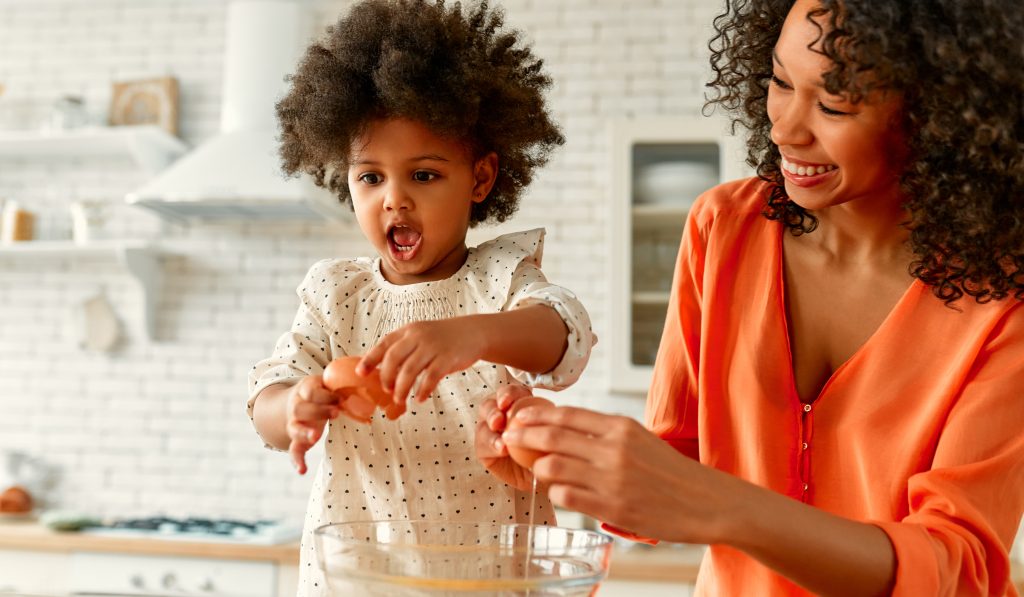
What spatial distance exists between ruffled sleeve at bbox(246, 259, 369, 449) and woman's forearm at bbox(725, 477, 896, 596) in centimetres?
56

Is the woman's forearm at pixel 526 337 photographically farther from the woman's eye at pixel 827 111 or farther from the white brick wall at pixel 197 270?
the white brick wall at pixel 197 270

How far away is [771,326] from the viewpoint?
1.27 metres

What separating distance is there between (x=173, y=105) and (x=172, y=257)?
0.61 m

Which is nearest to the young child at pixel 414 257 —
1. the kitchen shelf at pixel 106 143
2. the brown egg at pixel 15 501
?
the kitchen shelf at pixel 106 143

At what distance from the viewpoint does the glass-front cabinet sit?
135 inches

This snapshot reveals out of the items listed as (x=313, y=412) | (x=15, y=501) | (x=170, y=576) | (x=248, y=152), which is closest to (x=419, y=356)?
(x=313, y=412)

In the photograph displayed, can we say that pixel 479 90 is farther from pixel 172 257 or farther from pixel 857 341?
pixel 172 257

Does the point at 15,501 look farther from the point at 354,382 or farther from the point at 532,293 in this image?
the point at 354,382

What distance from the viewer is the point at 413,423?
1237 millimetres

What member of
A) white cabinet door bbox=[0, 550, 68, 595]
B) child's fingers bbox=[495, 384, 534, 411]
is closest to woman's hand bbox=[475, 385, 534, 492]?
child's fingers bbox=[495, 384, 534, 411]

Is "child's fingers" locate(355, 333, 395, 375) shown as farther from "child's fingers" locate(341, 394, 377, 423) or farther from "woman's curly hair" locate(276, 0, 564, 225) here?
"woman's curly hair" locate(276, 0, 564, 225)

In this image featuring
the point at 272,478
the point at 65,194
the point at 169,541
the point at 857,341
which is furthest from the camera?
the point at 65,194

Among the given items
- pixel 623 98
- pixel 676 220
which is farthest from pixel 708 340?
pixel 623 98

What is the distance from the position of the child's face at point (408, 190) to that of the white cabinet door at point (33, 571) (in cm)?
246
